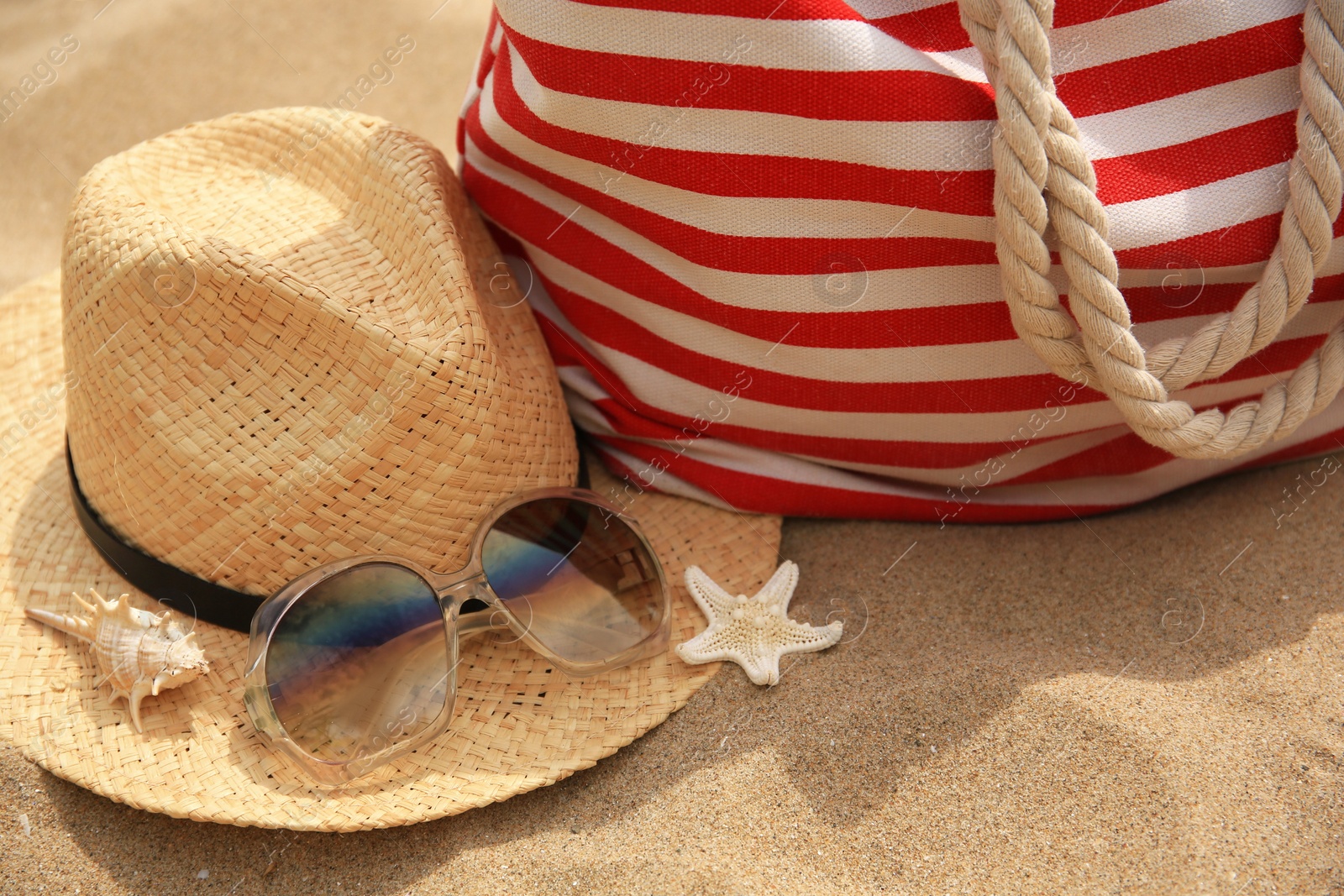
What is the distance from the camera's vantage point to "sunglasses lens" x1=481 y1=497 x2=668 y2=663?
131 centimetres

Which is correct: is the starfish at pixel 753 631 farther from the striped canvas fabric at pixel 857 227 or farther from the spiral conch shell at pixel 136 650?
the spiral conch shell at pixel 136 650

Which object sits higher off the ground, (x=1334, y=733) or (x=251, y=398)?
(x=251, y=398)

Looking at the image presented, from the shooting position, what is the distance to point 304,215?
1.49 metres

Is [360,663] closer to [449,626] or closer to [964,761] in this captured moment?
[449,626]

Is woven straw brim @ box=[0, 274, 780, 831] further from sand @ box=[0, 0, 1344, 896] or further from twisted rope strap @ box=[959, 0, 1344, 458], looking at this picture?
twisted rope strap @ box=[959, 0, 1344, 458]

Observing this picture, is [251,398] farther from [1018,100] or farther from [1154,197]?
[1154,197]

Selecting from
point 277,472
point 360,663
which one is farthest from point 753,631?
point 277,472

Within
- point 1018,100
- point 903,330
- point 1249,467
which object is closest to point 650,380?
point 903,330

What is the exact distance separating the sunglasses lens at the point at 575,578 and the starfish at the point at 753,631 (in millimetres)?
74

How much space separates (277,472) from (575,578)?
1.44 ft

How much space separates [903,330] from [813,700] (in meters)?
0.55

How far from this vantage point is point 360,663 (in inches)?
48.8

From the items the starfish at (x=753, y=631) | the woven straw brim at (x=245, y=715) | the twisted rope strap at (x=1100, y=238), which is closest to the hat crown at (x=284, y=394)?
the woven straw brim at (x=245, y=715)

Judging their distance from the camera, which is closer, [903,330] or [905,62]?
[905,62]
